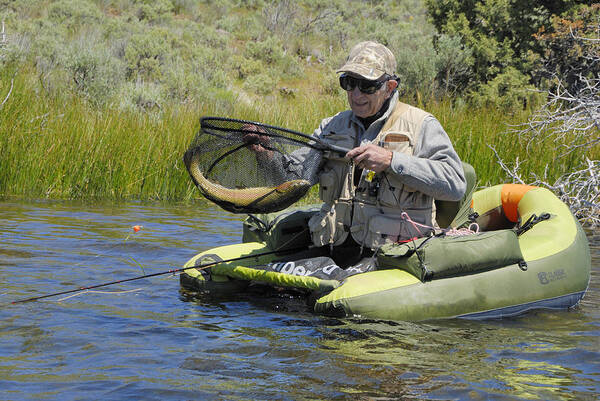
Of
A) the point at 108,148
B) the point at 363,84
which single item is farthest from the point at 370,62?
the point at 108,148

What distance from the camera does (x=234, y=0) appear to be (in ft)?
101

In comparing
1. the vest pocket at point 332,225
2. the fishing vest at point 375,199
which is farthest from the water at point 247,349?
the fishing vest at point 375,199

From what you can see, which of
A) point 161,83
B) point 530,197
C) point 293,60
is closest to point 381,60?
point 530,197

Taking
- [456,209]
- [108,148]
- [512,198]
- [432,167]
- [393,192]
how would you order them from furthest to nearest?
[108,148] < [512,198] < [456,209] < [393,192] < [432,167]

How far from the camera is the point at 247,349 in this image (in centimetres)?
466

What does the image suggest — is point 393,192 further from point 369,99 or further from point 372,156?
point 369,99

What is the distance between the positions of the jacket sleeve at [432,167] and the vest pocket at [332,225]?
0.52 m

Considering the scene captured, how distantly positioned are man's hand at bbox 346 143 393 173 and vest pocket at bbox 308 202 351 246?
0.51 m

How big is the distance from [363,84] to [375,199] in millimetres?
784

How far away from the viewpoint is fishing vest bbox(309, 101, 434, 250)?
5.58 m

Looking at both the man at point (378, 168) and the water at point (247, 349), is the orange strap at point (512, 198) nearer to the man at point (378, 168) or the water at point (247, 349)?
the water at point (247, 349)

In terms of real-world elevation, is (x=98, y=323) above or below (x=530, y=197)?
below

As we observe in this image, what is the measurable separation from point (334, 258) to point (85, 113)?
5.58m

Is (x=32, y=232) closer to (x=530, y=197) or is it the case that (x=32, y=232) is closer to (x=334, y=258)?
(x=334, y=258)
